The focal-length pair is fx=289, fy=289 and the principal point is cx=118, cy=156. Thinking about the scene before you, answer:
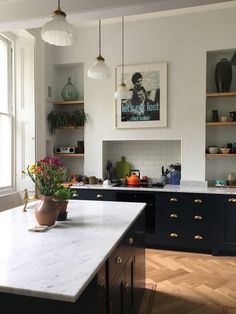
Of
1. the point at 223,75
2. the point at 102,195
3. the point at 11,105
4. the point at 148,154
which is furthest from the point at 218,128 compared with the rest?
the point at 11,105

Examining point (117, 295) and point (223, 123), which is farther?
point (223, 123)

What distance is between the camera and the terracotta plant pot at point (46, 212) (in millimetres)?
1959

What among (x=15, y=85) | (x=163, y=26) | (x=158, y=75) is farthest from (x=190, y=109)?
(x=15, y=85)

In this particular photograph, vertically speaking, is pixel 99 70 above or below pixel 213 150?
above

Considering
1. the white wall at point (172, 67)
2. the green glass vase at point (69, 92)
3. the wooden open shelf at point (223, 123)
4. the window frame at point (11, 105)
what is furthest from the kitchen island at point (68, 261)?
the green glass vase at point (69, 92)

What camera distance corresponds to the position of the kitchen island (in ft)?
3.87

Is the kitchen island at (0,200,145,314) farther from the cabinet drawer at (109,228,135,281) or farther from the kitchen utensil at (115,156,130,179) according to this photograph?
the kitchen utensil at (115,156,130,179)

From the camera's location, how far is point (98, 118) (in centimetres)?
479

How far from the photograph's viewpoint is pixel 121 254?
1.90 m

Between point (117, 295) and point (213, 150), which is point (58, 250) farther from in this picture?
point (213, 150)

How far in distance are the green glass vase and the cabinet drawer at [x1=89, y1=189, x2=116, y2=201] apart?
1733 millimetres

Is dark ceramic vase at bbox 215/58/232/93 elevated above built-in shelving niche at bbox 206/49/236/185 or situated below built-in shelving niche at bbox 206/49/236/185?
above

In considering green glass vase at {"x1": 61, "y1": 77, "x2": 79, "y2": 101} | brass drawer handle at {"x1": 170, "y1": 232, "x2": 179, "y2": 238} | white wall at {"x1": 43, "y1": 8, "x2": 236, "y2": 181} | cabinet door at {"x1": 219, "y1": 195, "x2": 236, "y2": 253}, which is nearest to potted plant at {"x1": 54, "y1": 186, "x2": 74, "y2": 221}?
brass drawer handle at {"x1": 170, "y1": 232, "x2": 179, "y2": 238}

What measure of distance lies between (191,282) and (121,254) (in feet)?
5.34
